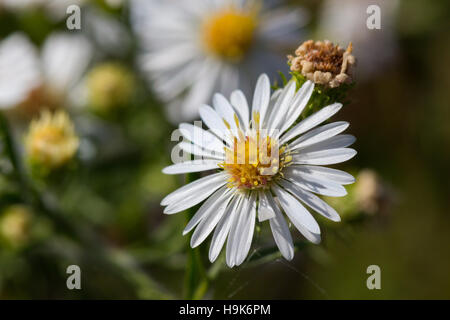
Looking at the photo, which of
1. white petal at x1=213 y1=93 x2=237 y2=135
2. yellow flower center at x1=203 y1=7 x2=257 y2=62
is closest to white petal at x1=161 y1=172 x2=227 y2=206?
white petal at x1=213 y1=93 x2=237 y2=135

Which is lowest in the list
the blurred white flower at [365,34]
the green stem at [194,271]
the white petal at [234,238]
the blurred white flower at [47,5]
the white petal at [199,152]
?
the green stem at [194,271]

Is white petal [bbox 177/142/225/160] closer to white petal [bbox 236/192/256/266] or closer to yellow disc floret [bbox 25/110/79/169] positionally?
white petal [bbox 236/192/256/266]

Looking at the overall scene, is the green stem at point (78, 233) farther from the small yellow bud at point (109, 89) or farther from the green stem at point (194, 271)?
the small yellow bud at point (109, 89)

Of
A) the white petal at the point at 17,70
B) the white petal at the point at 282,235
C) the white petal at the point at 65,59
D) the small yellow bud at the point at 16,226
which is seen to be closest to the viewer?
the white petal at the point at 282,235

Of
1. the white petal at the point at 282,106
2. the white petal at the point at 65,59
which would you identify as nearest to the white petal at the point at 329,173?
the white petal at the point at 282,106

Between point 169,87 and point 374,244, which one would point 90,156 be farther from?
point 374,244

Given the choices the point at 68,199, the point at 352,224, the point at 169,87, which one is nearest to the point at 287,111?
the point at 352,224
